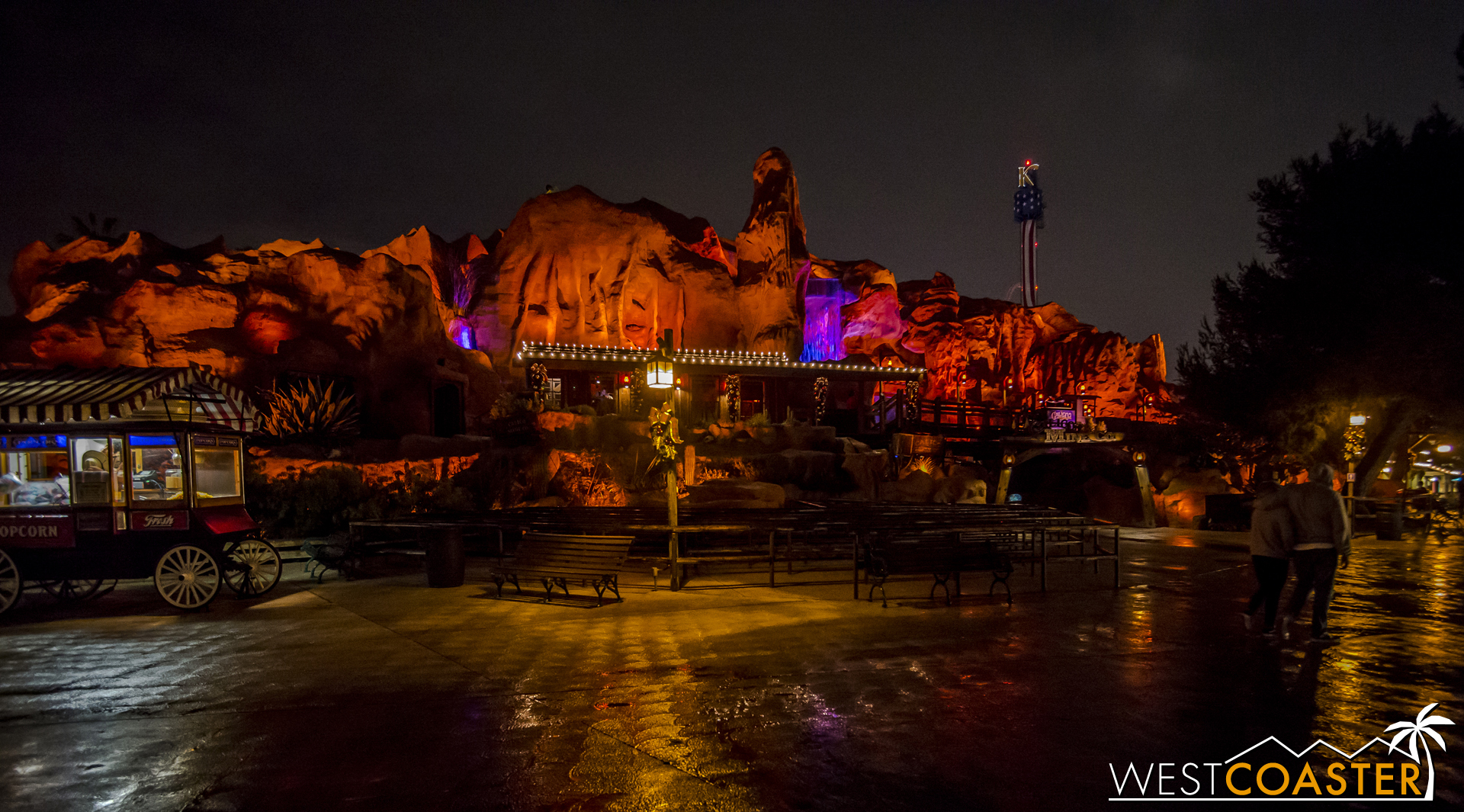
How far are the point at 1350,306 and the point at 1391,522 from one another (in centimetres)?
Answer: 548

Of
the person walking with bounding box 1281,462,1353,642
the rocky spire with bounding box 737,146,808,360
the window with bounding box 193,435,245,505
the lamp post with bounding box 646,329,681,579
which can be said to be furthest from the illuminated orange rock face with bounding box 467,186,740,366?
the person walking with bounding box 1281,462,1353,642

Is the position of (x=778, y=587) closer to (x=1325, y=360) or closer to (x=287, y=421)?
(x=287, y=421)

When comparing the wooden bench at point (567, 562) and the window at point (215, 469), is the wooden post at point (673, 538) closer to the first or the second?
the wooden bench at point (567, 562)

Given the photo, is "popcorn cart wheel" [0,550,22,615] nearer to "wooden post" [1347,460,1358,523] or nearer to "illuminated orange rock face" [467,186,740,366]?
"wooden post" [1347,460,1358,523]

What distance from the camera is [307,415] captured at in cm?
2039

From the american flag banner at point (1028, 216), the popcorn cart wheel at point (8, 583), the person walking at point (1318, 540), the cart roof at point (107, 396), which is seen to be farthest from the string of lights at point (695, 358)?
the american flag banner at point (1028, 216)

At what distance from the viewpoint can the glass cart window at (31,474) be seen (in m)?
9.45

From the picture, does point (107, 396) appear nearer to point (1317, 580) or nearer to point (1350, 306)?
A: point (1317, 580)

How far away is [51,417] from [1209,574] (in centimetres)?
1699

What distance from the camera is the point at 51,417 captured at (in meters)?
9.14

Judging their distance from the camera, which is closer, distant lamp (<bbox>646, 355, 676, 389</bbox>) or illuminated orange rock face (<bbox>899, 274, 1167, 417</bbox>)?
distant lamp (<bbox>646, 355, 676, 389</bbox>)

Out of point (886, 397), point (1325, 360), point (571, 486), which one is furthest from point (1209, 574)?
point (886, 397)

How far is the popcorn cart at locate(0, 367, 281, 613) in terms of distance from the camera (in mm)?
9227

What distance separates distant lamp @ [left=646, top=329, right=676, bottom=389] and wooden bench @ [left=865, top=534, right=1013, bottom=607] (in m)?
3.63
